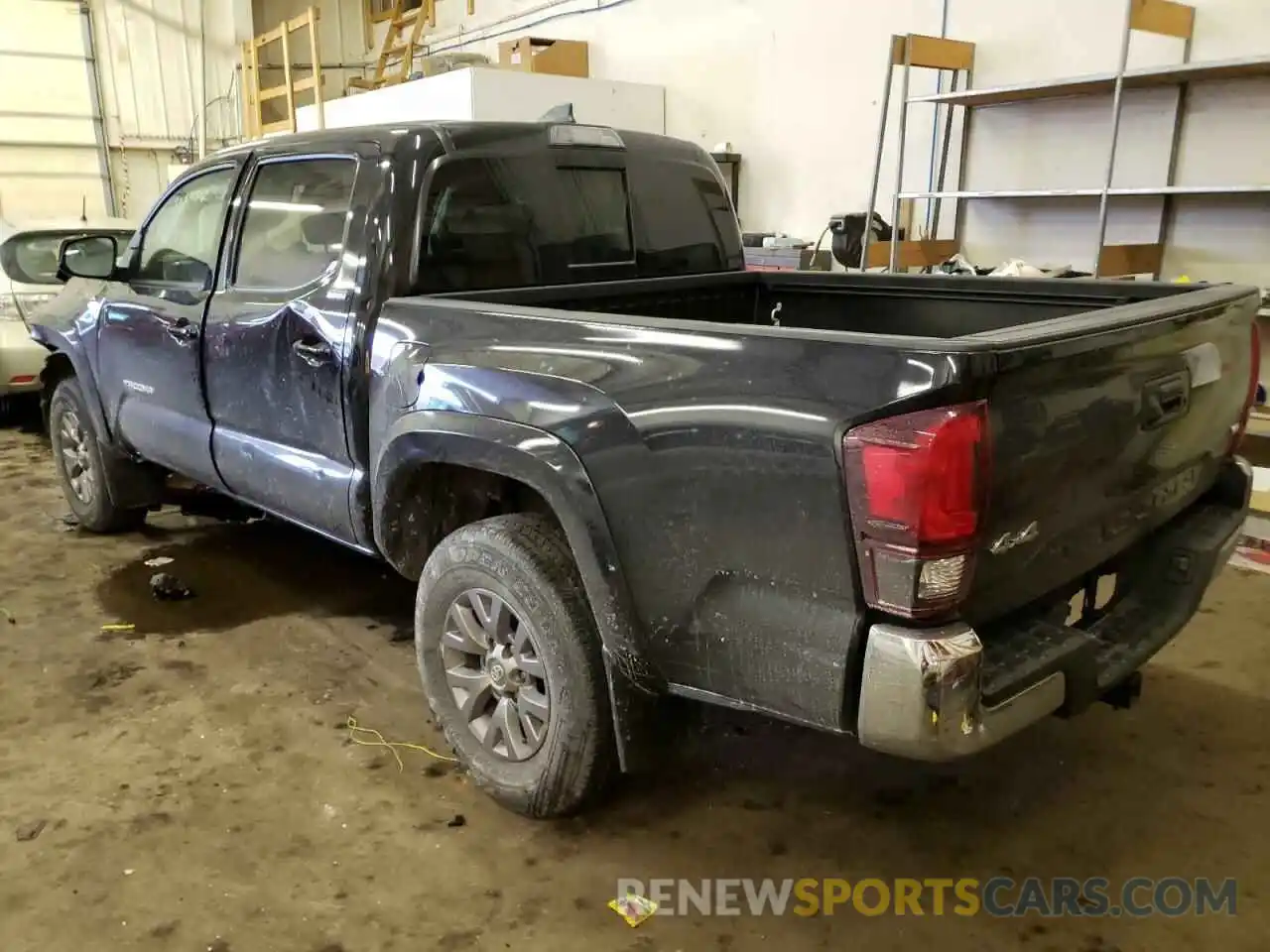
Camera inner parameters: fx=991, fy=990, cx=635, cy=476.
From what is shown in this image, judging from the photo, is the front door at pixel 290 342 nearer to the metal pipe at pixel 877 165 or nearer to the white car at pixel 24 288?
the metal pipe at pixel 877 165

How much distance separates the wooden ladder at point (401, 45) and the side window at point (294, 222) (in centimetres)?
682

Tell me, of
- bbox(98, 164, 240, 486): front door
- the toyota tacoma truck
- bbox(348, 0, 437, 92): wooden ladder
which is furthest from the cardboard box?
the toyota tacoma truck

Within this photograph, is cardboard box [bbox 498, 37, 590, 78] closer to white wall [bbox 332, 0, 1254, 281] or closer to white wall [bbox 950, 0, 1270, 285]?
white wall [bbox 332, 0, 1254, 281]

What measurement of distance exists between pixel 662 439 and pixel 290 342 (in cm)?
154

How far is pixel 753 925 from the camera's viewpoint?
7.15 ft

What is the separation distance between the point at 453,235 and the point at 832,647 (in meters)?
Result: 1.68

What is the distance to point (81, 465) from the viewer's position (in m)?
4.68

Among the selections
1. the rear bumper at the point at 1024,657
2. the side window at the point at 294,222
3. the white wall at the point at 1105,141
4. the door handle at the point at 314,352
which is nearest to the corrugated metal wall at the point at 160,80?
the white wall at the point at 1105,141

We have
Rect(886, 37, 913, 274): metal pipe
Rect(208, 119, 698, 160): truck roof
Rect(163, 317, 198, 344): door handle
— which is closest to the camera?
Rect(208, 119, 698, 160): truck roof

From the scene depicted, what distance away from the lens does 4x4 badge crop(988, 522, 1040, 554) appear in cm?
178

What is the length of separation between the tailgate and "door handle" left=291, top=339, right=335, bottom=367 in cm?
188

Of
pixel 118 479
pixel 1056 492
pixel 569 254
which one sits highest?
pixel 569 254

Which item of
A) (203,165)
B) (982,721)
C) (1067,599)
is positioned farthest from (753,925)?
(203,165)

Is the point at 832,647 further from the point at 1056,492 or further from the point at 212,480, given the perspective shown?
the point at 212,480
